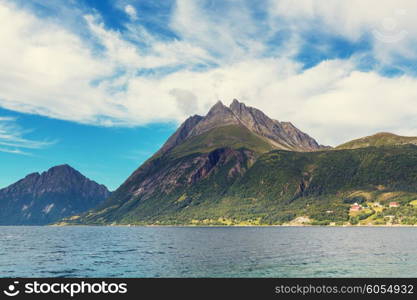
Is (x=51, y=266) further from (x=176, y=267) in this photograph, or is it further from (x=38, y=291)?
(x=38, y=291)

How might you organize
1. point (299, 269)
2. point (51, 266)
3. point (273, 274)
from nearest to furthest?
point (273, 274)
point (299, 269)
point (51, 266)

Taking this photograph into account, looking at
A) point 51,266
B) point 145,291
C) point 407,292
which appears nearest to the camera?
point 145,291

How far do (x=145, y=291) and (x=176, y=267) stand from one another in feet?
181

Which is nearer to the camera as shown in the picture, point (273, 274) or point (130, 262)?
point (273, 274)

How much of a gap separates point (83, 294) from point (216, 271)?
53465 millimetres

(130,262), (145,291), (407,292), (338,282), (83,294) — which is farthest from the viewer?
(130,262)

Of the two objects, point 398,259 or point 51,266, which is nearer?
point 51,266

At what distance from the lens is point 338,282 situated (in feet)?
148

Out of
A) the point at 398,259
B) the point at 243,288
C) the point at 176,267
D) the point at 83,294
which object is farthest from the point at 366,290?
the point at 398,259

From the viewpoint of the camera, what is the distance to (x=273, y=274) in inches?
3191

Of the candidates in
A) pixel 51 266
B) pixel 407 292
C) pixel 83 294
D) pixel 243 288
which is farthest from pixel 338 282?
pixel 51 266

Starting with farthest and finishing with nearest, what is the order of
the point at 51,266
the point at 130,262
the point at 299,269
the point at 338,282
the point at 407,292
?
1. the point at 130,262
2. the point at 51,266
3. the point at 299,269
4. the point at 338,282
5. the point at 407,292

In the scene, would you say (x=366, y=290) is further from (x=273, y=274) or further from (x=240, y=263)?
(x=240, y=263)

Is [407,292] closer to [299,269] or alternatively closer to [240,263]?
[299,269]
